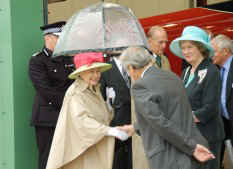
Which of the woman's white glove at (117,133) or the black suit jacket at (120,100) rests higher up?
the black suit jacket at (120,100)

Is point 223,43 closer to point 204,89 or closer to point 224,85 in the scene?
point 224,85

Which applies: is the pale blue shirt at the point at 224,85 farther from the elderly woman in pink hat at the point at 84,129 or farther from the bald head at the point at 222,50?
the elderly woman in pink hat at the point at 84,129

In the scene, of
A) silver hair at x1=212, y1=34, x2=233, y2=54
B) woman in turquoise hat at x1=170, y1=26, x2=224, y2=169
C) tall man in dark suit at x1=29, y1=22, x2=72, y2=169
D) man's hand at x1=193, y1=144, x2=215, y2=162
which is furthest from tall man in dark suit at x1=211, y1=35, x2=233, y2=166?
tall man in dark suit at x1=29, y1=22, x2=72, y2=169

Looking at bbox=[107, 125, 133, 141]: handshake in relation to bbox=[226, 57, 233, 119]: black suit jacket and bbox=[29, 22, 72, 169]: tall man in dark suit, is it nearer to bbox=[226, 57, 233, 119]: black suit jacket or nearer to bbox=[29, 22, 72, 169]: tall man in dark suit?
bbox=[29, 22, 72, 169]: tall man in dark suit

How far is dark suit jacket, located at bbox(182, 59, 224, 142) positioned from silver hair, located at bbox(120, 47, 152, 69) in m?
0.68

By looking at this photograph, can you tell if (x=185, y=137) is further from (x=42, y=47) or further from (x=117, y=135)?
(x=42, y=47)

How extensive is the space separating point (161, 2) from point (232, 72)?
5391mm

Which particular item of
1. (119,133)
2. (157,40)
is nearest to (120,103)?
(119,133)

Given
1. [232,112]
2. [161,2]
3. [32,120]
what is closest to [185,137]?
[232,112]

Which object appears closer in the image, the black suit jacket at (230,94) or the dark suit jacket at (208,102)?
the dark suit jacket at (208,102)

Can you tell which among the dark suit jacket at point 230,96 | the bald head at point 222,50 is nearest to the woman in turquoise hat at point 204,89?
the dark suit jacket at point 230,96

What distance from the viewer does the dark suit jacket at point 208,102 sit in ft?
11.9

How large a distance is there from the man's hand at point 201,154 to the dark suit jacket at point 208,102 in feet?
1.75

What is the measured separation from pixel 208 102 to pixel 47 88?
5.15 ft
